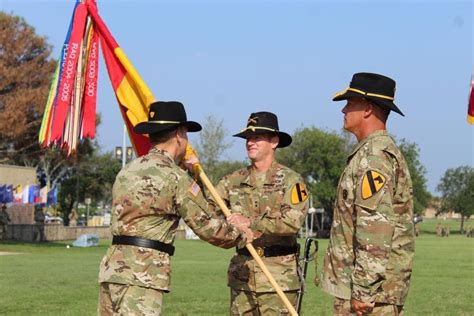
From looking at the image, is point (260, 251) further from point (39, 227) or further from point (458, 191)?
point (458, 191)

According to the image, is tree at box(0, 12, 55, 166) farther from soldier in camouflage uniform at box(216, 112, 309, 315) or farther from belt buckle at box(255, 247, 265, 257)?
belt buckle at box(255, 247, 265, 257)

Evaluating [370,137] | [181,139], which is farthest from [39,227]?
[370,137]

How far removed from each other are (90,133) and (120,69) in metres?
0.70

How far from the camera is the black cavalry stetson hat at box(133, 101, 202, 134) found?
6.21 metres

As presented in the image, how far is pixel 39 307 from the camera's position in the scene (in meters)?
12.7

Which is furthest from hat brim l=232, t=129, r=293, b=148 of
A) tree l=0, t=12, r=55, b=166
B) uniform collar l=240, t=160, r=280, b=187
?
tree l=0, t=12, r=55, b=166

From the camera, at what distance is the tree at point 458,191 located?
101 meters

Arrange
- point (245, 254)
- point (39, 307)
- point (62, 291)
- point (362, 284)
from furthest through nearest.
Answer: point (62, 291)
point (39, 307)
point (245, 254)
point (362, 284)

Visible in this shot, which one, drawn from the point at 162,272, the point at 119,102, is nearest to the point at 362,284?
the point at 162,272

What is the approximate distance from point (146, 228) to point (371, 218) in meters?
1.72

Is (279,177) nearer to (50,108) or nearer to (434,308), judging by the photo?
(50,108)

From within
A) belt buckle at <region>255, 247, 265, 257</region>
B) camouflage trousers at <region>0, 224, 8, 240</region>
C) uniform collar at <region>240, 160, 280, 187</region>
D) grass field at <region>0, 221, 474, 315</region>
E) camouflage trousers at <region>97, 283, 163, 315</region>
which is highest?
uniform collar at <region>240, 160, 280, 187</region>

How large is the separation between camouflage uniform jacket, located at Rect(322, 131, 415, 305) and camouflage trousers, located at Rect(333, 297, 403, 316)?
0.12 ft

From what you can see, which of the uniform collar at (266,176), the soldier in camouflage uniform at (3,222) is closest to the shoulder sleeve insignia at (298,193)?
the uniform collar at (266,176)
